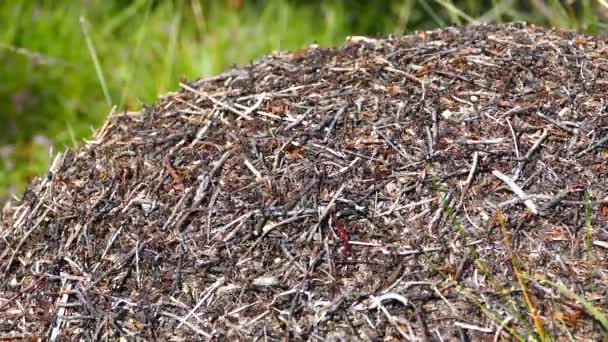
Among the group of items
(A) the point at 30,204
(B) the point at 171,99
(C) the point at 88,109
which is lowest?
(C) the point at 88,109

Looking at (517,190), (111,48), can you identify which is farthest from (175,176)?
(111,48)

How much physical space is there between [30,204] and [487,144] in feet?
4.40

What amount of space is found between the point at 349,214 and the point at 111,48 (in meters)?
3.72

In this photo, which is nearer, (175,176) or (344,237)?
(344,237)

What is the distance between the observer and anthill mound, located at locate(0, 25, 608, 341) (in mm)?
1824

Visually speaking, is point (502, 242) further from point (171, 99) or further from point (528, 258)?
point (171, 99)

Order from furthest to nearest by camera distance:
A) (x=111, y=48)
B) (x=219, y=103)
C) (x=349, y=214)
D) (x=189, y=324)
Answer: (x=111, y=48)
(x=219, y=103)
(x=349, y=214)
(x=189, y=324)

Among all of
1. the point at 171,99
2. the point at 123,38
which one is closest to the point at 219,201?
the point at 171,99

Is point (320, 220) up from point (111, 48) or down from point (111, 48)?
up

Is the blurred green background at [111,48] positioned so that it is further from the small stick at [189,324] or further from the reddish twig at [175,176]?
the small stick at [189,324]

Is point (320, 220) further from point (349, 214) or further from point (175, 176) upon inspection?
point (175, 176)

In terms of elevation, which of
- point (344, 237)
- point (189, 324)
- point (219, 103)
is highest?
point (219, 103)

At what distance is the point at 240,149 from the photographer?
225cm

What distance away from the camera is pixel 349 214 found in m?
2.00
